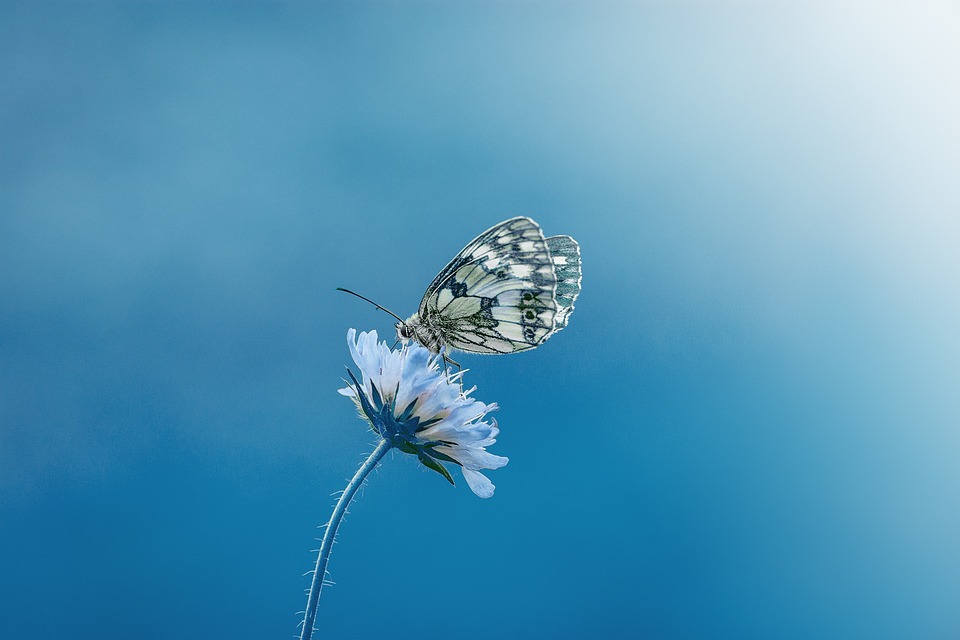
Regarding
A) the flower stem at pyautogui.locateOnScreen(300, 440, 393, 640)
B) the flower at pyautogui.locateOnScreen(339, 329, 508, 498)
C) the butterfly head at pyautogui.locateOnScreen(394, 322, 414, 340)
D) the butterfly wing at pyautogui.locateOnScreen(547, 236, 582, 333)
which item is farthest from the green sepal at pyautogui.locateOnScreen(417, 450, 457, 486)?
the butterfly wing at pyautogui.locateOnScreen(547, 236, 582, 333)

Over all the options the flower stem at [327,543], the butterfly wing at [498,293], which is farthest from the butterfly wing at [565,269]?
the flower stem at [327,543]

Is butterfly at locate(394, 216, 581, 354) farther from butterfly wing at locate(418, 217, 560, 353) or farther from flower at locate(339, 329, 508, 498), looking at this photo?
flower at locate(339, 329, 508, 498)

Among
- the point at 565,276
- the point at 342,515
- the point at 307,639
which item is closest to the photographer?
the point at 307,639

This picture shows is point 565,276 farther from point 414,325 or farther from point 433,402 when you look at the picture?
point 433,402

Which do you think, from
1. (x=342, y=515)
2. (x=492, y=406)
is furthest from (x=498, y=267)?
(x=342, y=515)

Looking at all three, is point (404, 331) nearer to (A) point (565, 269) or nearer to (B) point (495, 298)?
(B) point (495, 298)
